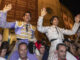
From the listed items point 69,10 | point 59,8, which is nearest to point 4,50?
point 59,8

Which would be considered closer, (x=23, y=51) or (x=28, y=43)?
(x=23, y=51)

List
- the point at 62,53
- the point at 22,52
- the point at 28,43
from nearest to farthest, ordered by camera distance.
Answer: the point at 22,52, the point at 62,53, the point at 28,43

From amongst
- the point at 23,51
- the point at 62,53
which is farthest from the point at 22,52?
the point at 62,53

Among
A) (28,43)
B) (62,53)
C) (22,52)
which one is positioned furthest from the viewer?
(28,43)

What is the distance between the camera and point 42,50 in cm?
377

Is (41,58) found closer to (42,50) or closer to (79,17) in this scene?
(42,50)

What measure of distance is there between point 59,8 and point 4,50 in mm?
6260

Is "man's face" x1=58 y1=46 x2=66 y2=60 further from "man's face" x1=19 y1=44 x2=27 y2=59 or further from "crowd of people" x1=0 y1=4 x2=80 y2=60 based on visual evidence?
"man's face" x1=19 y1=44 x2=27 y2=59

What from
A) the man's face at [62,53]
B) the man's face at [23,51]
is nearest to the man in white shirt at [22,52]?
the man's face at [23,51]

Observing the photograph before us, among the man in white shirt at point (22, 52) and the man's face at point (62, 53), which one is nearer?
the man in white shirt at point (22, 52)

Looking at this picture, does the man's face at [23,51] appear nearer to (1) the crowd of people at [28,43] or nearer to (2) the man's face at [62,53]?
(1) the crowd of people at [28,43]

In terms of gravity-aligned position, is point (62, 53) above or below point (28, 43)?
below

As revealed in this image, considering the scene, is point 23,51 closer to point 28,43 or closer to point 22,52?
point 22,52

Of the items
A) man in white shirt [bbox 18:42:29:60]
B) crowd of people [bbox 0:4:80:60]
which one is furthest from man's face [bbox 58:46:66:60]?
man in white shirt [bbox 18:42:29:60]
